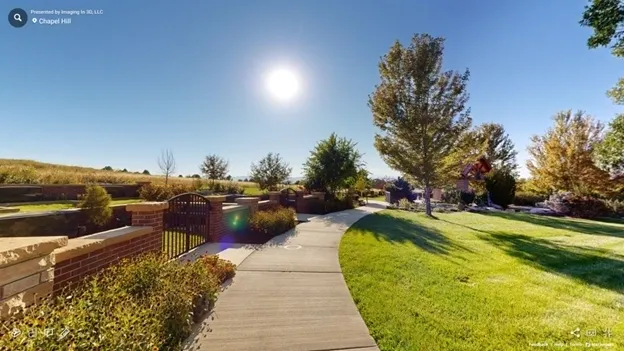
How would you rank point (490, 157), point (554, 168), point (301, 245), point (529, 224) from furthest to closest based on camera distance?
1. point (490, 157)
2. point (554, 168)
3. point (529, 224)
4. point (301, 245)

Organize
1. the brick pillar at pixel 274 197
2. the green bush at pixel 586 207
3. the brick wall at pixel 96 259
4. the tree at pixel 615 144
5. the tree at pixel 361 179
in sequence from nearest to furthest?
the brick wall at pixel 96 259, the tree at pixel 615 144, the brick pillar at pixel 274 197, the green bush at pixel 586 207, the tree at pixel 361 179

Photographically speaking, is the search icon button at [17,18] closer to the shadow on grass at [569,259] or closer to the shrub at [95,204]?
the shrub at [95,204]

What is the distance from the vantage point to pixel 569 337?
3.27 metres

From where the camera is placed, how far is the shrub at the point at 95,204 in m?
8.24

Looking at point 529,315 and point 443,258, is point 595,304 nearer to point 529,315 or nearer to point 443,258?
point 529,315

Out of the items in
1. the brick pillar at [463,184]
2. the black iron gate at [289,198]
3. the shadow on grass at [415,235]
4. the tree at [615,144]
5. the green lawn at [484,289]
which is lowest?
the green lawn at [484,289]

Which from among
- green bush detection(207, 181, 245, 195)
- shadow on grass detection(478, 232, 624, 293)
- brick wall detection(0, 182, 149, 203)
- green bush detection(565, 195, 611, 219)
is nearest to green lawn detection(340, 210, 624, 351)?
shadow on grass detection(478, 232, 624, 293)

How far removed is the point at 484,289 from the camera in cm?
466

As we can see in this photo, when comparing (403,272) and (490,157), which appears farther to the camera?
(490,157)

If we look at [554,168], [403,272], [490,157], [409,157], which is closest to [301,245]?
[403,272]

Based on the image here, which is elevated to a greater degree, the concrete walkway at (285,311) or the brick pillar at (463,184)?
the brick pillar at (463,184)

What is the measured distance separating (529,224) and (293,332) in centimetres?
1353

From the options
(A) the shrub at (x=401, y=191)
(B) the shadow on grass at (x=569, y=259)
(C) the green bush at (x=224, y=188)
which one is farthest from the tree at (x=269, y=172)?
(B) the shadow on grass at (x=569, y=259)

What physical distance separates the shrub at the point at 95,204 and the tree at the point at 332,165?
1210 centimetres
